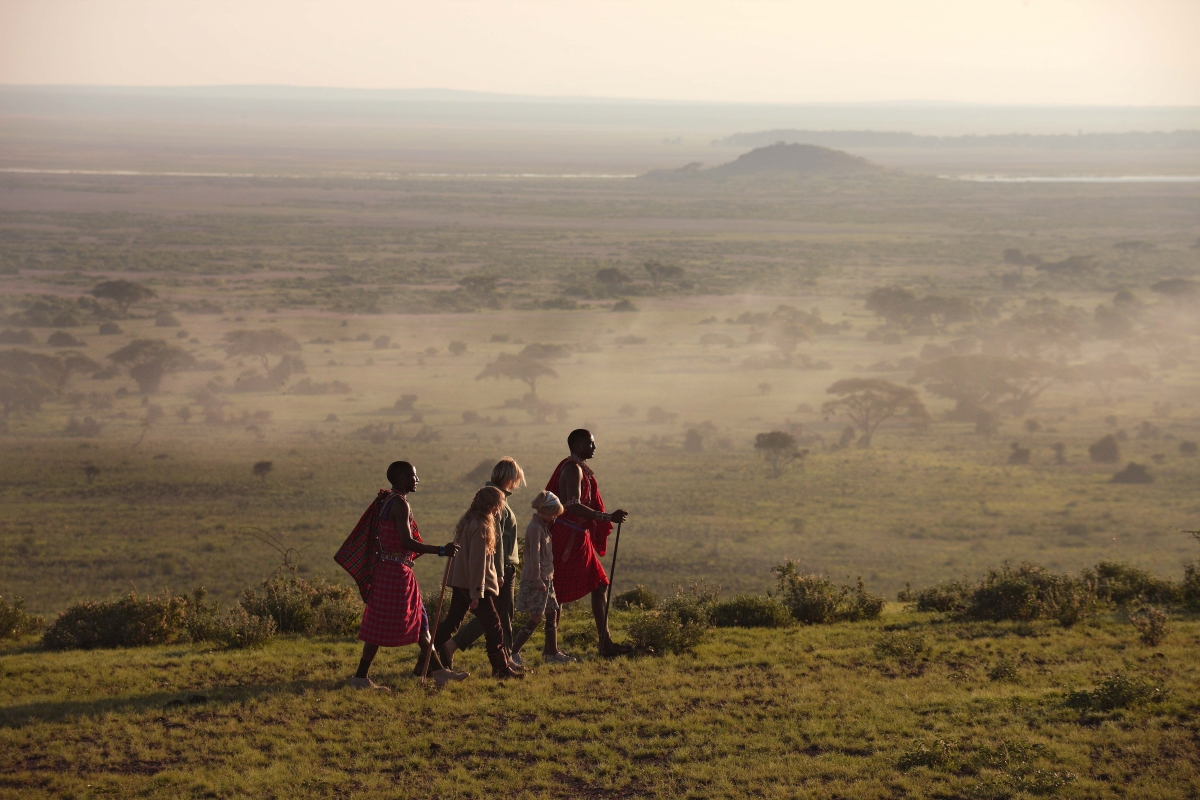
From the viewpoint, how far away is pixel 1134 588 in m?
12.6

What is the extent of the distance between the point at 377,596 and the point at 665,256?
105m

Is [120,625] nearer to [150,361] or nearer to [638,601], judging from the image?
[638,601]

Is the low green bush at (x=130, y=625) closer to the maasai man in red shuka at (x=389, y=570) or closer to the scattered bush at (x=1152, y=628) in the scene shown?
the maasai man in red shuka at (x=389, y=570)

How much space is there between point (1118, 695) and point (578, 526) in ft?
13.3

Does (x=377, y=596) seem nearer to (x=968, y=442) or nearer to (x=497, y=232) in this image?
(x=968, y=442)

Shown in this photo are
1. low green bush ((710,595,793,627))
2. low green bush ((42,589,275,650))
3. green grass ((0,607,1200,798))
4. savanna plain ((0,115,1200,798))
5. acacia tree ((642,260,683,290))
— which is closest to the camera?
green grass ((0,607,1200,798))

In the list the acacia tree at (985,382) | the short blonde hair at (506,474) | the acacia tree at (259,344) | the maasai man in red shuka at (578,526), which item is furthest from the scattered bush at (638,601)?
the acacia tree at (259,344)

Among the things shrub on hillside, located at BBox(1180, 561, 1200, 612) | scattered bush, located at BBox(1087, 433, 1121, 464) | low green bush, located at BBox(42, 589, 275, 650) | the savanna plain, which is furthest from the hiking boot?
scattered bush, located at BBox(1087, 433, 1121, 464)

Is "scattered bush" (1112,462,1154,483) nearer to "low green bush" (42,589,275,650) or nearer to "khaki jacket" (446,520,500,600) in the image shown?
"low green bush" (42,589,275,650)

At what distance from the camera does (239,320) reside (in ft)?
233

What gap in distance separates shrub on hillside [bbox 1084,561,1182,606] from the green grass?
283cm

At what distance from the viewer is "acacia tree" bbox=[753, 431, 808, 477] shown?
127 feet

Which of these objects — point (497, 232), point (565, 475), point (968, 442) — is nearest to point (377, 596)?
point (565, 475)

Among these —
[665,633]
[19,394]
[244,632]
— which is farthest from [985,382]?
[244,632]
